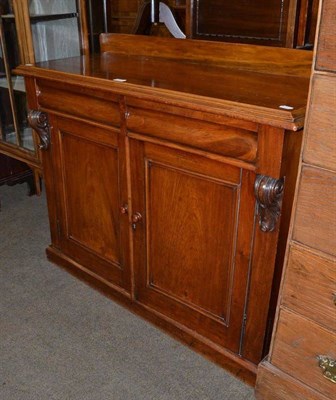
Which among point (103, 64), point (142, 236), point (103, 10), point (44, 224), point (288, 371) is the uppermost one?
point (103, 10)

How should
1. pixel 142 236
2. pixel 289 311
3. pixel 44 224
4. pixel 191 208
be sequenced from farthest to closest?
pixel 44 224
pixel 142 236
pixel 191 208
pixel 289 311

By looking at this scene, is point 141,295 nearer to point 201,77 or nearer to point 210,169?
point 210,169

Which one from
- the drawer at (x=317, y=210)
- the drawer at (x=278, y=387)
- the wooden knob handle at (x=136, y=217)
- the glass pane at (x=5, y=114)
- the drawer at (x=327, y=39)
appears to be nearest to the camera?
the drawer at (x=327, y=39)

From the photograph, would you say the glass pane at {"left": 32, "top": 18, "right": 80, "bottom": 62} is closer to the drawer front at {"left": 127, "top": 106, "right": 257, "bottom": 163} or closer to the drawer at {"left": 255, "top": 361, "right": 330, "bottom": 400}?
the drawer front at {"left": 127, "top": 106, "right": 257, "bottom": 163}

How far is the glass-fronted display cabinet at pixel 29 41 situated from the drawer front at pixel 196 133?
1020 millimetres

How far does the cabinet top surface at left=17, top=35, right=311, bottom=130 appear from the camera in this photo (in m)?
1.42

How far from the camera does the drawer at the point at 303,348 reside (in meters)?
1.46

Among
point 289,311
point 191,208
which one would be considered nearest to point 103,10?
point 191,208

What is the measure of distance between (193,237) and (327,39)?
2.79ft

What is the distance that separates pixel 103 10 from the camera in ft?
8.71

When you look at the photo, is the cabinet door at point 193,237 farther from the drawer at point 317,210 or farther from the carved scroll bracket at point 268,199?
the drawer at point 317,210

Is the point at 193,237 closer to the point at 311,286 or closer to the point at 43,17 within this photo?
the point at 311,286

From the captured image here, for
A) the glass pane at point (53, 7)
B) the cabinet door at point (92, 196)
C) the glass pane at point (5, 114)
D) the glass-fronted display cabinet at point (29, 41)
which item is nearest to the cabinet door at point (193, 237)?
the cabinet door at point (92, 196)

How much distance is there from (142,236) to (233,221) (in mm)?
472
